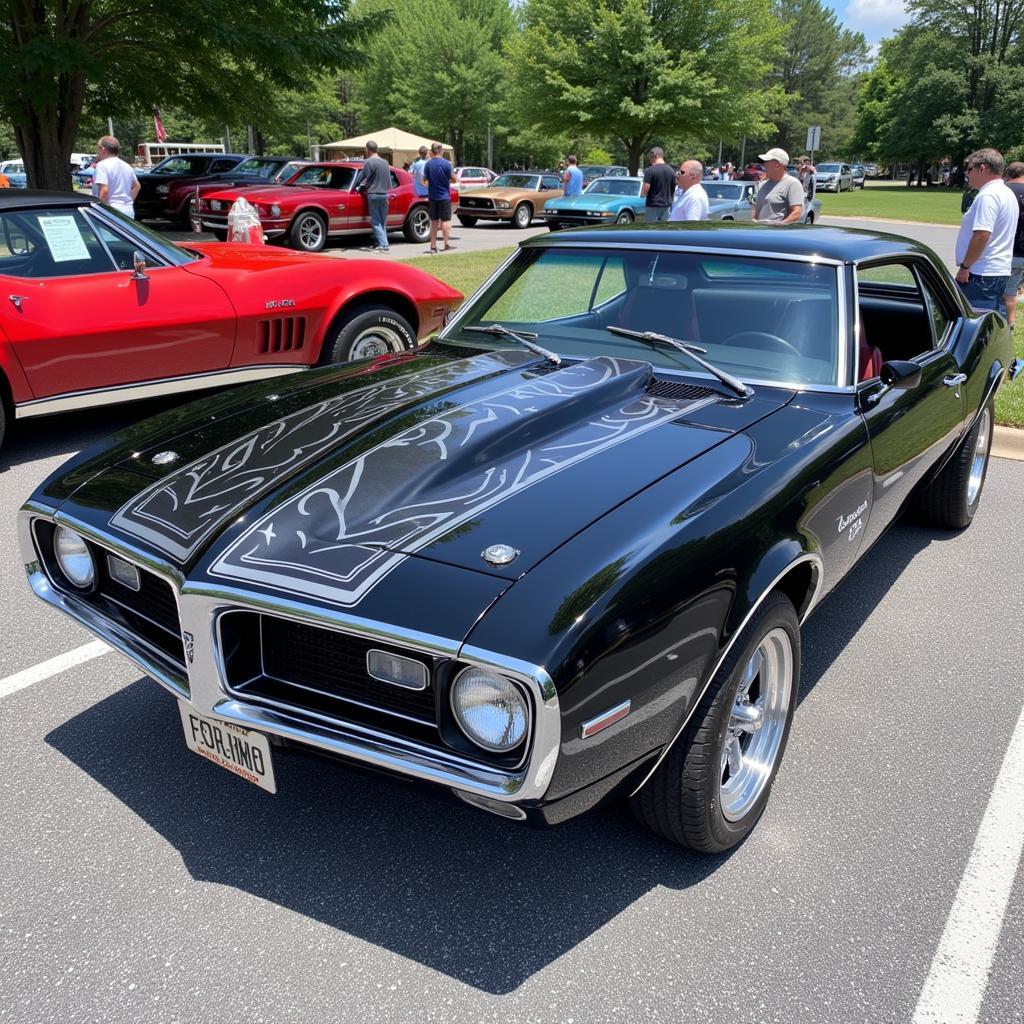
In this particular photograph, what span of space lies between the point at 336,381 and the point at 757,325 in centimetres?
153

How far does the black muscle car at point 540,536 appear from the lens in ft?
6.54

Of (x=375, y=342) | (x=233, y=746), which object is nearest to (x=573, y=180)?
(x=375, y=342)

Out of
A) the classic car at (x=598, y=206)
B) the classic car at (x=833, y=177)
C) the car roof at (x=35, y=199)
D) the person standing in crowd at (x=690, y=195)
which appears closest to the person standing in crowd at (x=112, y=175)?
the car roof at (x=35, y=199)

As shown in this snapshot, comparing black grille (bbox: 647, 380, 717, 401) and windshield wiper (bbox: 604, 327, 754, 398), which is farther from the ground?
windshield wiper (bbox: 604, 327, 754, 398)

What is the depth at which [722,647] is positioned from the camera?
2250 mm

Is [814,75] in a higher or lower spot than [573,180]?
higher

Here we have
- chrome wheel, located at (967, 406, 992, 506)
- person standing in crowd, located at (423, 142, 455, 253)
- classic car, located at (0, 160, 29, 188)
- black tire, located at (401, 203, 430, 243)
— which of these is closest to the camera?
chrome wheel, located at (967, 406, 992, 506)

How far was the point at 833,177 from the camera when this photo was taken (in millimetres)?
52500

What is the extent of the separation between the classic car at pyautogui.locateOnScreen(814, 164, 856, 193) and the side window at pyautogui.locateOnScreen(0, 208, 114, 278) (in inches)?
2028

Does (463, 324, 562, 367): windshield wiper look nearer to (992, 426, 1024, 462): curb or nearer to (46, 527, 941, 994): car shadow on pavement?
(46, 527, 941, 994): car shadow on pavement

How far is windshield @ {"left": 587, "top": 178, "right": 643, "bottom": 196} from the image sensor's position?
2167 centimetres

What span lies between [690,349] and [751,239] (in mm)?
594

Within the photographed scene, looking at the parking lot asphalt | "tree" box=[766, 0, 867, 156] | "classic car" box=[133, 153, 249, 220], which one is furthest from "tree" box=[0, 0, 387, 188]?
"tree" box=[766, 0, 867, 156]

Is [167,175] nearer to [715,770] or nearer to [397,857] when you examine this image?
[397,857]
